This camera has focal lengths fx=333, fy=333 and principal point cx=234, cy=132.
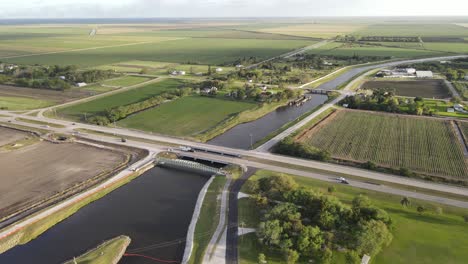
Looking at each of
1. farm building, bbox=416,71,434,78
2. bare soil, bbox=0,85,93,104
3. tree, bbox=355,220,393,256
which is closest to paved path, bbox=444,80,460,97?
farm building, bbox=416,71,434,78

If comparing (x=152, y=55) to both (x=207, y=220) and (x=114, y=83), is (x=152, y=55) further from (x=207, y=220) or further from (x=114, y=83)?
(x=207, y=220)

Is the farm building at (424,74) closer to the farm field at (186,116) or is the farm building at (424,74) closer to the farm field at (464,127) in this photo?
the farm field at (464,127)

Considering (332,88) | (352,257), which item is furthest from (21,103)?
(352,257)

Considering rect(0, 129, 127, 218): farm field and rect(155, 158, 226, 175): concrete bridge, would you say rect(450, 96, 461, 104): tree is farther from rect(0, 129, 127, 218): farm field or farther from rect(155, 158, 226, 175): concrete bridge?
rect(0, 129, 127, 218): farm field

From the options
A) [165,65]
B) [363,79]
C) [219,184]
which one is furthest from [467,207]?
[165,65]

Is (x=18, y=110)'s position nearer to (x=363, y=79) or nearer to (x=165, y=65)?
(x=165, y=65)

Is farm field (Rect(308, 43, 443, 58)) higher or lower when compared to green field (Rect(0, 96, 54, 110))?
higher
